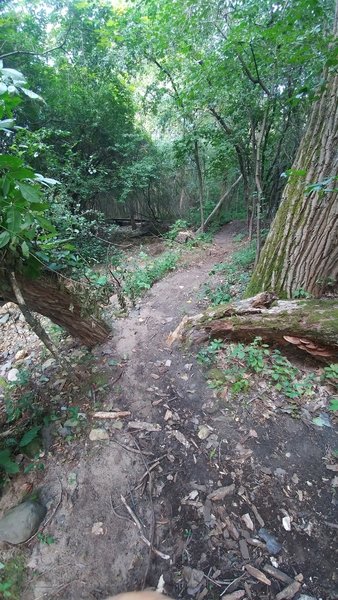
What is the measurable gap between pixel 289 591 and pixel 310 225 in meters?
2.67

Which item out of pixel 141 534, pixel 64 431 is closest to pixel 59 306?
pixel 64 431

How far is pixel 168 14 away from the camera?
4266 mm

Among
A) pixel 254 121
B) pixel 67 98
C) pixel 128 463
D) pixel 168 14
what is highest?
pixel 168 14

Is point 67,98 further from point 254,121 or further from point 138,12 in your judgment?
point 254,121

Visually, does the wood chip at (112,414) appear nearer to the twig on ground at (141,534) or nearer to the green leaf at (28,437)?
the green leaf at (28,437)

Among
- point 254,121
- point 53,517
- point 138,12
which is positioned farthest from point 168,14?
point 53,517

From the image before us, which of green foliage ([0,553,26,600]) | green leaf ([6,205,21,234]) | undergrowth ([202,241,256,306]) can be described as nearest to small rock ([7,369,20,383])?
green foliage ([0,553,26,600])

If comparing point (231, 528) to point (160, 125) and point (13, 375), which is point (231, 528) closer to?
point (13, 375)

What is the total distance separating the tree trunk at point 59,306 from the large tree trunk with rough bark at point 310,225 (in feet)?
6.02

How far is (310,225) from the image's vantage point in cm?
258

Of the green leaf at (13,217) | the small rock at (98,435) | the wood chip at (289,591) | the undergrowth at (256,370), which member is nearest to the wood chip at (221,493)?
the wood chip at (289,591)

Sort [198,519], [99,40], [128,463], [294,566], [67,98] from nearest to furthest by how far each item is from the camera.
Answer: [294,566] < [198,519] < [128,463] < [67,98] < [99,40]

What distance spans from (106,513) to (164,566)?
402mm

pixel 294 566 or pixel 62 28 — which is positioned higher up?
pixel 62 28
